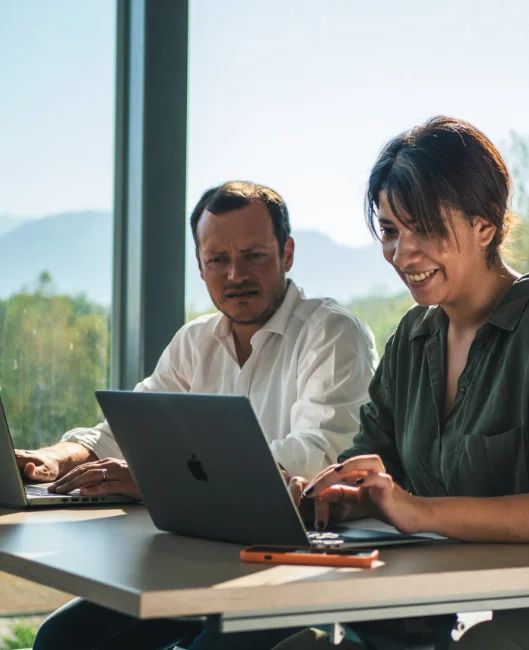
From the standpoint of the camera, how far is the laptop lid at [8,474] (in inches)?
71.7

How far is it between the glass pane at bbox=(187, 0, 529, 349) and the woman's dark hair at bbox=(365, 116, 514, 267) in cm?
166

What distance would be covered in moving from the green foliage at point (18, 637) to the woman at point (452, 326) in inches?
78.6

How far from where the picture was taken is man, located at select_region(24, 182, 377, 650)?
7.86 feet

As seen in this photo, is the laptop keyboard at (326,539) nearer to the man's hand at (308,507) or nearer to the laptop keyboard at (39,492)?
the man's hand at (308,507)

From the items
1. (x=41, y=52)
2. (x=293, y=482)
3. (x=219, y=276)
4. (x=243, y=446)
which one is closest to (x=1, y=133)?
(x=41, y=52)

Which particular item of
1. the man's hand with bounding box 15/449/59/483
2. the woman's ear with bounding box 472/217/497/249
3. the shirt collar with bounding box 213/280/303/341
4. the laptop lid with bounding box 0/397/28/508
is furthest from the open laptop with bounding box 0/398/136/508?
the shirt collar with bounding box 213/280/303/341

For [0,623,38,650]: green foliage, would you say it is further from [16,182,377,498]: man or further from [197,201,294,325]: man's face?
[197,201,294,325]: man's face

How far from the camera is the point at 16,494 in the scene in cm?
186

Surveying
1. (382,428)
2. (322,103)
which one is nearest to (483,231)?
(382,428)

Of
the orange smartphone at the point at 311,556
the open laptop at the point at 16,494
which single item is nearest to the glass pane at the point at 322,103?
the open laptop at the point at 16,494

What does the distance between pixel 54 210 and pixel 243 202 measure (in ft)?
3.41

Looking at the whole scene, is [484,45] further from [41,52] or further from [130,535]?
[130,535]

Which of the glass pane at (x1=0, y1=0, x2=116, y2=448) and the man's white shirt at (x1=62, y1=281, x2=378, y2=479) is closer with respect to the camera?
the man's white shirt at (x1=62, y1=281, x2=378, y2=479)

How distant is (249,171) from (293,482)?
218 centimetres
